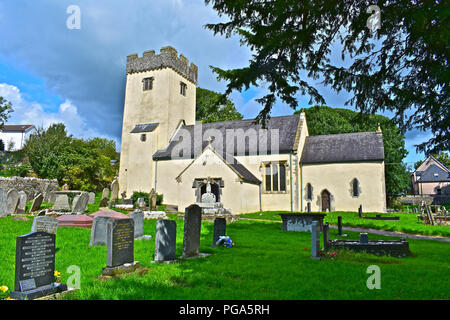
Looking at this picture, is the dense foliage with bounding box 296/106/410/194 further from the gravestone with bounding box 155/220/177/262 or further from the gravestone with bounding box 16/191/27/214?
the gravestone with bounding box 155/220/177/262

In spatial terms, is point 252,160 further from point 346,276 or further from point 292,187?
point 346,276

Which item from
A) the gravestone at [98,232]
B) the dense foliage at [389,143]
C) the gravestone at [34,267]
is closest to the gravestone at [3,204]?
the gravestone at [98,232]

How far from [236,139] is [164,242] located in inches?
944

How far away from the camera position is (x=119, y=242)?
6.43 meters

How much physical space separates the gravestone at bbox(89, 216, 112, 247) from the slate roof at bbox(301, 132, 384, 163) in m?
22.1

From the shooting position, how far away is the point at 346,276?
19.6ft

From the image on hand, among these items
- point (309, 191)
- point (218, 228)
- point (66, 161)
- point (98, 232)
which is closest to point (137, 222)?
point (98, 232)

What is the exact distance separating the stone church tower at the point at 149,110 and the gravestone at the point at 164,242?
24.6 meters

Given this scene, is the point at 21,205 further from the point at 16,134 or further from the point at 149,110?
the point at 16,134

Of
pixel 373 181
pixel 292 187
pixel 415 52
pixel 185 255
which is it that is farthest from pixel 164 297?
pixel 373 181

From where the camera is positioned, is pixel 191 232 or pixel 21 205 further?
pixel 21 205

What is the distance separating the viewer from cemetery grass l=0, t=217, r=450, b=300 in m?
4.84

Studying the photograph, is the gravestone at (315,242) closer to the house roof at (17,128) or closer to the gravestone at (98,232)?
the gravestone at (98,232)
